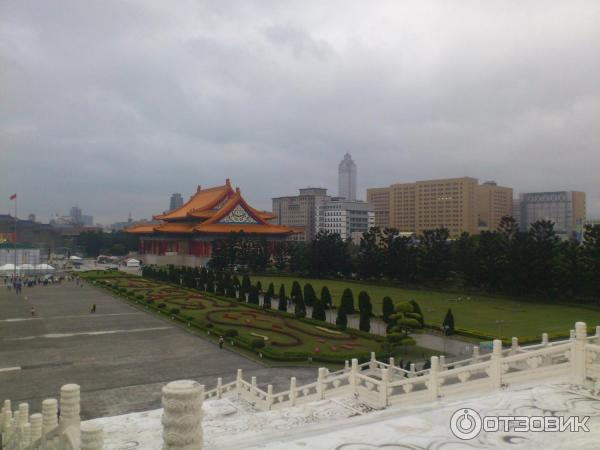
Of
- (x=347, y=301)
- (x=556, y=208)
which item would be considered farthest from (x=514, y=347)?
(x=556, y=208)

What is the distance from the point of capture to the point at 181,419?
4.80m

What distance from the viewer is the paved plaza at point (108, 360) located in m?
16.1

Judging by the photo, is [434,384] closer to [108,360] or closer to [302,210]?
[108,360]

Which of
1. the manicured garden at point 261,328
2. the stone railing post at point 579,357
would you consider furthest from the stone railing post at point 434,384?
the manicured garden at point 261,328

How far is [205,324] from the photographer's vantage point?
86.6 ft

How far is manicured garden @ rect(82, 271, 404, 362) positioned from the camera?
68.8ft

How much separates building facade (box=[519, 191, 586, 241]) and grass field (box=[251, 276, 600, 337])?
4265 inches

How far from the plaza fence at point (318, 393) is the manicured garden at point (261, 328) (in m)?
6.22

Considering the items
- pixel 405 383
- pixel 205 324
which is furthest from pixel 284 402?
pixel 205 324

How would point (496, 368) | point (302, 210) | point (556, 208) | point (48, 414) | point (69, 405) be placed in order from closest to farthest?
point (69, 405) < point (48, 414) < point (496, 368) < point (302, 210) < point (556, 208)

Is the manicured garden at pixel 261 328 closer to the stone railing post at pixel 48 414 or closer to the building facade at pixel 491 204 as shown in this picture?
the stone railing post at pixel 48 414

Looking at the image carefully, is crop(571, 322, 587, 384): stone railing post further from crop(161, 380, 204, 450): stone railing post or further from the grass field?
the grass field

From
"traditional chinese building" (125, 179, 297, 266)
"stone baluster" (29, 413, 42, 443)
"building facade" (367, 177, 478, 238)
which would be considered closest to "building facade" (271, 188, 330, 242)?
"building facade" (367, 177, 478, 238)

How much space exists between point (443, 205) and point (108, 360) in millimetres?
119868
